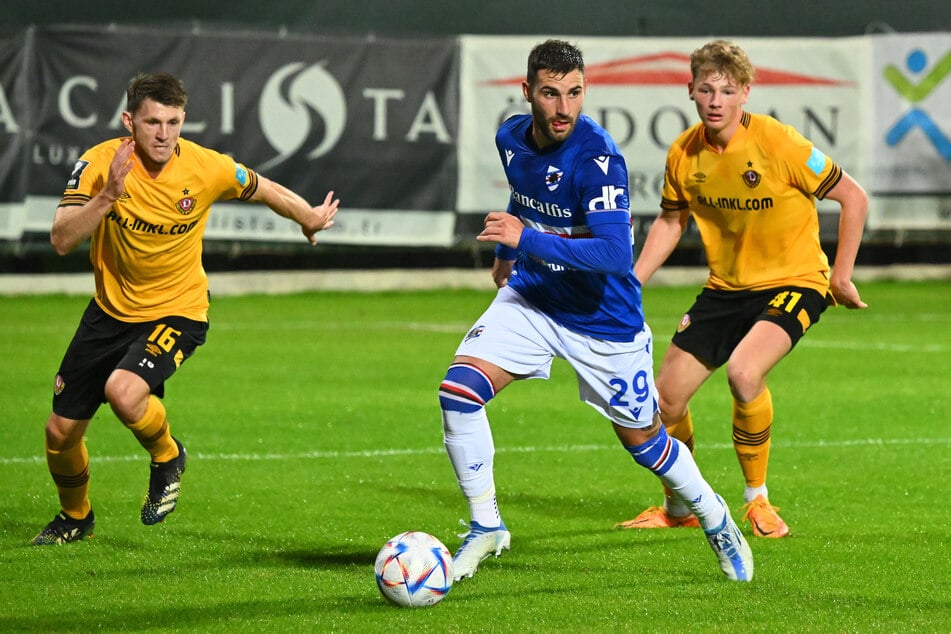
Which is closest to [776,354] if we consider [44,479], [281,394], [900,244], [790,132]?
[790,132]

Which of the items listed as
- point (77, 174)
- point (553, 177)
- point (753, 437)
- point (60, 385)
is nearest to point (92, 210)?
point (77, 174)

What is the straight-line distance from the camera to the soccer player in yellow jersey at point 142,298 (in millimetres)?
6508

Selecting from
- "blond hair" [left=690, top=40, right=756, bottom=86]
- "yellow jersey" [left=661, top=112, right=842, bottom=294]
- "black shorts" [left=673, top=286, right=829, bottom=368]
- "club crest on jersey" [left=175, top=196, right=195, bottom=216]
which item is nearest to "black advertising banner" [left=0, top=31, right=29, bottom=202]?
"club crest on jersey" [left=175, top=196, right=195, bottom=216]

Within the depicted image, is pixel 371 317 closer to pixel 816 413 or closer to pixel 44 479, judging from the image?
pixel 816 413

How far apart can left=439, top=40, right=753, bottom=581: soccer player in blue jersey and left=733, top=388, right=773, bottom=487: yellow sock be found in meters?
1.19

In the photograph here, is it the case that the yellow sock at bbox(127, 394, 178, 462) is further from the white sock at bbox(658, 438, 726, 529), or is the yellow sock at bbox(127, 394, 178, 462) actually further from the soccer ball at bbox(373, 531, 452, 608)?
the white sock at bbox(658, 438, 726, 529)

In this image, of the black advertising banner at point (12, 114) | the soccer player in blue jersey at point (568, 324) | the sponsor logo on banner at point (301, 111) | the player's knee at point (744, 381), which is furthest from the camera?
the sponsor logo on banner at point (301, 111)

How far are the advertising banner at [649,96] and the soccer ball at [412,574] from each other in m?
13.2

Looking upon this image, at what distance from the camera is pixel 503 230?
5.51 metres

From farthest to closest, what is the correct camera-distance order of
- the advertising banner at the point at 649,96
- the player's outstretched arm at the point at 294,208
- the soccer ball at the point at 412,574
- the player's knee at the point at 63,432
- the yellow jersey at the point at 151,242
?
the advertising banner at the point at 649,96 < the player's outstretched arm at the point at 294,208 < the yellow jersey at the point at 151,242 < the player's knee at the point at 63,432 < the soccer ball at the point at 412,574

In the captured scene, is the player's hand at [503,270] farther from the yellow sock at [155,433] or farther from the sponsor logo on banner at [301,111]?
the sponsor logo on banner at [301,111]

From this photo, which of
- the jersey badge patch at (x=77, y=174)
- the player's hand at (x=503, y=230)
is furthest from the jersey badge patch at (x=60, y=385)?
the player's hand at (x=503, y=230)

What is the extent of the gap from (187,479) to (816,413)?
438cm

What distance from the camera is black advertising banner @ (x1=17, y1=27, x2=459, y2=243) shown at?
1777cm
